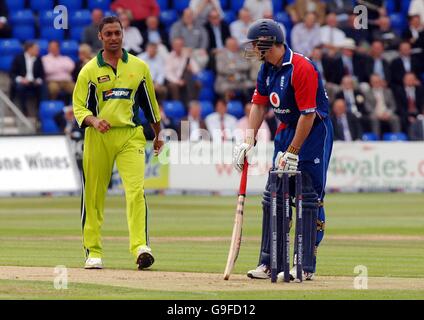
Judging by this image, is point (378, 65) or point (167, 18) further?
point (167, 18)

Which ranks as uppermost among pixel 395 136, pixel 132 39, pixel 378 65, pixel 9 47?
pixel 132 39

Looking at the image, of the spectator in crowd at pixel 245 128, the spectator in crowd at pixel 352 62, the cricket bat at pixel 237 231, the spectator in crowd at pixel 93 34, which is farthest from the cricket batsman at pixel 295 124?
the spectator in crowd at pixel 352 62

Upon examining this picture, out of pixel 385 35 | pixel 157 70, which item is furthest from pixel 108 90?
pixel 385 35

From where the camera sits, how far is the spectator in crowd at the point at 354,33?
Answer: 31.8 m

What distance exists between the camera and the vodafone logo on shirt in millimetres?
11930

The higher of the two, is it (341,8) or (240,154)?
(341,8)

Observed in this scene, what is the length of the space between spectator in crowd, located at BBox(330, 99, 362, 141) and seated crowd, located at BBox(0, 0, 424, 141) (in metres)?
0.02

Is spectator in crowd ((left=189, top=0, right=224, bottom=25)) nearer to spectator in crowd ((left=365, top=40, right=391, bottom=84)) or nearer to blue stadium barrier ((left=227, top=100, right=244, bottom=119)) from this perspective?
blue stadium barrier ((left=227, top=100, right=244, bottom=119))

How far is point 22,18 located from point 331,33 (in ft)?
25.6

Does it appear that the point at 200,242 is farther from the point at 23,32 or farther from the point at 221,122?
the point at 23,32

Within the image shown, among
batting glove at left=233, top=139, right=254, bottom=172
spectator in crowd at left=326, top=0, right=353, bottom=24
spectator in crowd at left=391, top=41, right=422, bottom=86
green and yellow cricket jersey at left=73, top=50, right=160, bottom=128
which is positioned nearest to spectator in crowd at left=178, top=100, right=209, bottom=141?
spectator in crowd at left=326, top=0, right=353, bottom=24

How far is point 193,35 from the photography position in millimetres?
31156

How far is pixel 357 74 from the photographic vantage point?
103 ft
